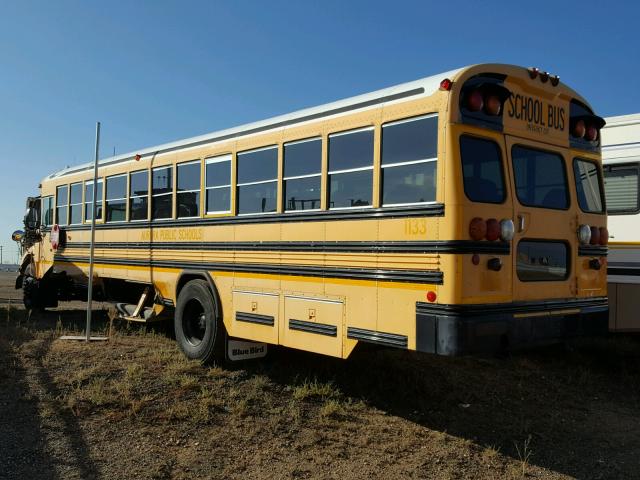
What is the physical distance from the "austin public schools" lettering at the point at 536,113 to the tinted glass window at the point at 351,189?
1278 millimetres

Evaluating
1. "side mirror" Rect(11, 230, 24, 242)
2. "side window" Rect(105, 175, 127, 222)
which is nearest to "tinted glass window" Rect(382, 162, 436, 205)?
"side window" Rect(105, 175, 127, 222)

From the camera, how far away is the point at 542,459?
497cm

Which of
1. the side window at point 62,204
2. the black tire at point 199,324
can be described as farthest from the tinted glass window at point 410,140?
the side window at point 62,204

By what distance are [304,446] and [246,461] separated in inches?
21.4

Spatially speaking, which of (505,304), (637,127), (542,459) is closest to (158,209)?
(505,304)

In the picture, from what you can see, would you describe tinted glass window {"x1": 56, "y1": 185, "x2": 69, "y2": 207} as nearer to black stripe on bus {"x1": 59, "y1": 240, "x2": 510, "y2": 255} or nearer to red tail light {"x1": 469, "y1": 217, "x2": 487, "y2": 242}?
black stripe on bus {"x1": 59, "y1": 240, "x2": 510, "y2": 255}

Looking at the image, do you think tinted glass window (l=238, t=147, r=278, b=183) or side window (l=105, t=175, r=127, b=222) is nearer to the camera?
tinted glass window (l=238, t=147, r=278, b=183)

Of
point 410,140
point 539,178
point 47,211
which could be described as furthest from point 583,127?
point 47,211

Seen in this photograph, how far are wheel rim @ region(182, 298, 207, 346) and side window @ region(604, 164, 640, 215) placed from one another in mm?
5325

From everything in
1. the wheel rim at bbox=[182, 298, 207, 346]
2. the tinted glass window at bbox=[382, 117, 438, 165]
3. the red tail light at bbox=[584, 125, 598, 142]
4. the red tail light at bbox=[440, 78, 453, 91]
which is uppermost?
the red tail light at bbox=[440, 78, 453, 91]

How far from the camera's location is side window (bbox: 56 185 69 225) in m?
10.6

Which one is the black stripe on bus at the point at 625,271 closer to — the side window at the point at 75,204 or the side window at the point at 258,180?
the side window at the point at 258,180

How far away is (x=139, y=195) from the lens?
838 cm

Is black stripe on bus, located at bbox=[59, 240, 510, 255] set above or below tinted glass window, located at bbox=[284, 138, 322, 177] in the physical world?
below
